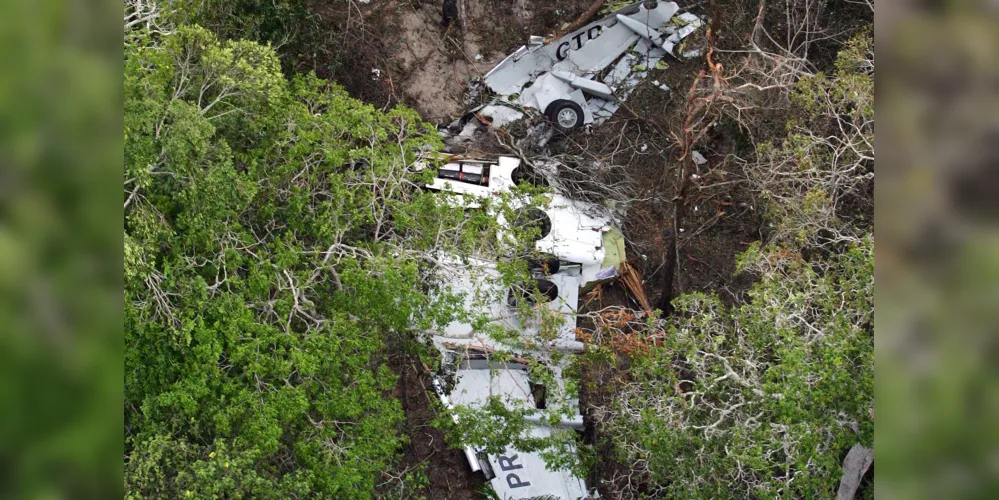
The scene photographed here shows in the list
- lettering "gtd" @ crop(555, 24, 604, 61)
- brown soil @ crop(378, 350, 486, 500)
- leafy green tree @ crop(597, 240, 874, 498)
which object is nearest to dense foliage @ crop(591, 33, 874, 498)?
leafy green tree @ crop(597, 240, 874, 498)

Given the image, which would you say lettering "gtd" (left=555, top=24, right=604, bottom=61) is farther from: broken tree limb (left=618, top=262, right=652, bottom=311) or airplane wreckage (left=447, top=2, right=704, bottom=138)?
broken tree limb (left=618, top=262, right=652, bottom=311)

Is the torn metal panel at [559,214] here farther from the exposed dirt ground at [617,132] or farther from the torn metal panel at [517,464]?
the torn metal panel at [517,464]

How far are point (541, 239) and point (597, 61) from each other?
371cm

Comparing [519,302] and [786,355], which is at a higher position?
[786,355]

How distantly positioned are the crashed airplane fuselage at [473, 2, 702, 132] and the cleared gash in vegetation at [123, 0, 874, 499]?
0.04 meters

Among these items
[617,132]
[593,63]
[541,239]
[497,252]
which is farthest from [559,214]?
[593,63]

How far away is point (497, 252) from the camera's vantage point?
905cm

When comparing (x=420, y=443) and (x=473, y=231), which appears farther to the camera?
(x=420, y=443)

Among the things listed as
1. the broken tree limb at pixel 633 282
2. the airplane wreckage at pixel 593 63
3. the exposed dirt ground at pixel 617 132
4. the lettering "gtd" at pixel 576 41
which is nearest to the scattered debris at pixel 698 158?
the exposed dirt ground at pixel 617 132

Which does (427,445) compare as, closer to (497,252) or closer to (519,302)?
(519,302)
